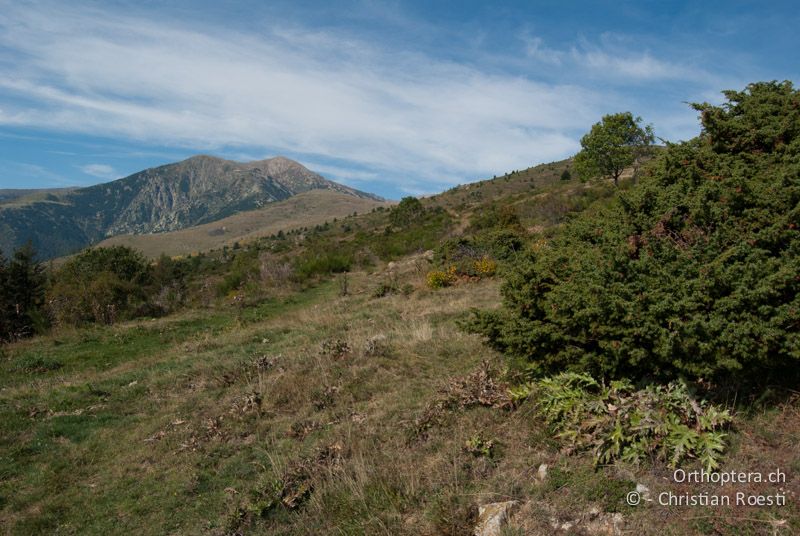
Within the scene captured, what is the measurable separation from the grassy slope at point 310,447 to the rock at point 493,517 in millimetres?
90

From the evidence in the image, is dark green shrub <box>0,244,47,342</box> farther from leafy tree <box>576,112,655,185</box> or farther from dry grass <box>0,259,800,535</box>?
leafy tree <box>576,112,655,185</box>

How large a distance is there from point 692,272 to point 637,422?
4.15 feet

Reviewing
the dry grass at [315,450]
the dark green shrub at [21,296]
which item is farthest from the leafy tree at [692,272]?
the dark green shrub at [21,296]

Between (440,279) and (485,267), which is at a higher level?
(485,267)

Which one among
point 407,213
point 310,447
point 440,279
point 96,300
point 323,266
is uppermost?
point 407,213

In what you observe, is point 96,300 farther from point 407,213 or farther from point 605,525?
point 407,213

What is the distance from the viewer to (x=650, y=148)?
96.5 feet

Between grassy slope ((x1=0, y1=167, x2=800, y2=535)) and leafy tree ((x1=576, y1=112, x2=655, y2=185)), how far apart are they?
21141mm

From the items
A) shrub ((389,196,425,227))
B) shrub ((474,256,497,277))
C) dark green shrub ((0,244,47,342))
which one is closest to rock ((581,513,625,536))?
shrub ((474,256,497,277))

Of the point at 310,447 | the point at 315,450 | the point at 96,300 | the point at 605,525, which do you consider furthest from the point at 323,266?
the point at 605,525

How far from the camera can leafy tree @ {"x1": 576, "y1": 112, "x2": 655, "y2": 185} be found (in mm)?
28156

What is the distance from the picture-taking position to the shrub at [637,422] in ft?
11.7

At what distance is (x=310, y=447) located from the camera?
5426mm

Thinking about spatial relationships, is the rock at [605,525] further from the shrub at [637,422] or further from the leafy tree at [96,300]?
the leafy tree at [96,300]
